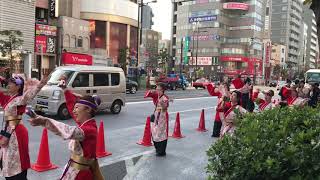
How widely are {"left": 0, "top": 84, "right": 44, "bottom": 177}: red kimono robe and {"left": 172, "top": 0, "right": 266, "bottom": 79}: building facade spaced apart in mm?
91684

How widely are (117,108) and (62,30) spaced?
94.1ft

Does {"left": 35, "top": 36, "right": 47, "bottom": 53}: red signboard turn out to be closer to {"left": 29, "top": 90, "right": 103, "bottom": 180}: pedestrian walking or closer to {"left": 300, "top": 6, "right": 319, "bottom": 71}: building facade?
{"left": 29, "top": 90, "right": 103, "bottom": 180}: pedestrian walking

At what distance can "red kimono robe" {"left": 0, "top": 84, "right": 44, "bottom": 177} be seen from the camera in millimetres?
4695

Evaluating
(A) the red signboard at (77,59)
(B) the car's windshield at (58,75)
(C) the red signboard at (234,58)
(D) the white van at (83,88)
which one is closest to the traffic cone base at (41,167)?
(D) the white van at (83,88)

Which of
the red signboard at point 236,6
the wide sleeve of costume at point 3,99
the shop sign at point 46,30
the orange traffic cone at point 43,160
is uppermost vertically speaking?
the red signboard at point 236,6

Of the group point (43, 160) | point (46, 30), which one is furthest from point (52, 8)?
point (43, 160)

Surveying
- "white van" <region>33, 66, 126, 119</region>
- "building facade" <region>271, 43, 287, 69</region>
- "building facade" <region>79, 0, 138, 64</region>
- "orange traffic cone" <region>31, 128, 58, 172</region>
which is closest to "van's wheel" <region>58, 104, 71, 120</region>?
"white van" <region>33, 66, 126, 119</region>

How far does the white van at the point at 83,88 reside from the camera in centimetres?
1361

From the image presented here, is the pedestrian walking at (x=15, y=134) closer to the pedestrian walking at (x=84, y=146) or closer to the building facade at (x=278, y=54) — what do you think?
the pedestrian walking at (x=84, y=146)

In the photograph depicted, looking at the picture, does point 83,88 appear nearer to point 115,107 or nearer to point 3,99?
point 115,107

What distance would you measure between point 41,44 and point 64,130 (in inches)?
1509

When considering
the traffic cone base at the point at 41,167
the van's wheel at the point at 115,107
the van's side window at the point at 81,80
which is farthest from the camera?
the van's wheel at the point at 115,107

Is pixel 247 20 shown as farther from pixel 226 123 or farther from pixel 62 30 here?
pixel 226 123

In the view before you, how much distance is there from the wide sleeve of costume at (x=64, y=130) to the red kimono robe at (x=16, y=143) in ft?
4.09
